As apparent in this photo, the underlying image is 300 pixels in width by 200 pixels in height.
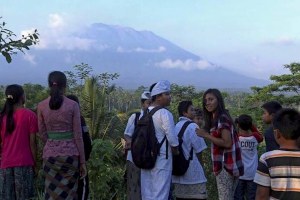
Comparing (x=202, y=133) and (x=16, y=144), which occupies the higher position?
(x=202, y=133)

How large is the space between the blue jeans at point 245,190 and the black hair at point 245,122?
2.00 ft

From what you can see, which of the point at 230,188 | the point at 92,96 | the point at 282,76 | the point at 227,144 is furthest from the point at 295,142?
the point at 282,76

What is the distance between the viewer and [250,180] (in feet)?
18.2

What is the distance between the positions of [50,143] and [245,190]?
7.68ft

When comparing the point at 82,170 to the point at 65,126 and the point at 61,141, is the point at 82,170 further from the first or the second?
the point at 65,126

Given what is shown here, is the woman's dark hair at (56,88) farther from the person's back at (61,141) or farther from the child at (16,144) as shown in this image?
the child at (16,144)

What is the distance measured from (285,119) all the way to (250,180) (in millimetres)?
2883

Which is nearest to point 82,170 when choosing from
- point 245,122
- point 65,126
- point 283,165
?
point 65,126

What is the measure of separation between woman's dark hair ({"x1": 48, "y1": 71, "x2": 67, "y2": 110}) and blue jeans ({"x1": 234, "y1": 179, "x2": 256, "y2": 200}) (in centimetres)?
229

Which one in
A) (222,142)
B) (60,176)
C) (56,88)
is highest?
(56,88)

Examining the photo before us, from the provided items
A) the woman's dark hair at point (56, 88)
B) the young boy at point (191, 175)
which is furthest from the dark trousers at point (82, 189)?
the young boy at point (191, 175)

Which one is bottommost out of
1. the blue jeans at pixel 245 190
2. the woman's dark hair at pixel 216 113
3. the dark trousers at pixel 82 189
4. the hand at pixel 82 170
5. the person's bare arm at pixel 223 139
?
the blue jeans at pixel 245 190

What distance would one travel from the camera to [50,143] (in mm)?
4527

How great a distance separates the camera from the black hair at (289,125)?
9.11ft
